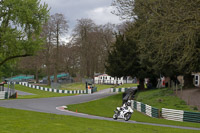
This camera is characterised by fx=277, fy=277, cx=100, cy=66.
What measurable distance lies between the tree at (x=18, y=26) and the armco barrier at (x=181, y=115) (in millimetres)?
12067

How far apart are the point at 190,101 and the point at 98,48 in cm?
5105

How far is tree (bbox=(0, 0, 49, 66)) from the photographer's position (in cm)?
2244

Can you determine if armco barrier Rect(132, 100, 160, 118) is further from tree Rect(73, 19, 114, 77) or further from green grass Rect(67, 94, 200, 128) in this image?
tree Rect(73, 19, 114, 77)

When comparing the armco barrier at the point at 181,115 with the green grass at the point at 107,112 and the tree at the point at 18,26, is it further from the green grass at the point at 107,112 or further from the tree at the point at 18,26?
the tree at the point at 18,26

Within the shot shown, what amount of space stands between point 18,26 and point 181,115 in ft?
49.5

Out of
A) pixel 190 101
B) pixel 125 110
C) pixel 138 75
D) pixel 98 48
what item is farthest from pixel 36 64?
pixel 125 110

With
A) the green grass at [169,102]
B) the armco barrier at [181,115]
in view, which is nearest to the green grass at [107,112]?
the armco barrier at [181,115]

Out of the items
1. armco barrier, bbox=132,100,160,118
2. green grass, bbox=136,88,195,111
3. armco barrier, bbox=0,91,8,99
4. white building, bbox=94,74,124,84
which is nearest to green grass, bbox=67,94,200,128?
armco barrier, bbox=132,100,160,118

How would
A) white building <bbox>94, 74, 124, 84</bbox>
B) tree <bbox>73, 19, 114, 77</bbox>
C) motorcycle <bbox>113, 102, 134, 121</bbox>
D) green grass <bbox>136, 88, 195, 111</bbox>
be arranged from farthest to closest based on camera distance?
white building <bbox>94, 74, 124, 84</bbox> → tree <bbox>73, 19, 114, 77</bbox> → green grass <bbox>136, 88, 195, 111</bbox> → motorcycle <bbox>113, 102, 134, 121</bbox>

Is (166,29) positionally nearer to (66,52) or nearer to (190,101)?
(190,101)

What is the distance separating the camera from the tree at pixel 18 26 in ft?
73.6

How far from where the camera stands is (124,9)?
21781 mm

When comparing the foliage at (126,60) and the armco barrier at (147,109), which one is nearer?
the armco barrier at (147,109)

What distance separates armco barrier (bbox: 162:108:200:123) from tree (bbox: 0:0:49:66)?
39.6 feet
